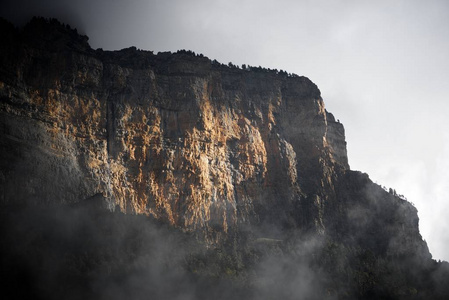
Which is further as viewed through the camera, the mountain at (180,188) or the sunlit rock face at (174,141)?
the sunlit rock face at (174,141)

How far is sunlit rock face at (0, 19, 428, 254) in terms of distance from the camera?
230 feet

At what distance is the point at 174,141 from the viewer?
8638 cm

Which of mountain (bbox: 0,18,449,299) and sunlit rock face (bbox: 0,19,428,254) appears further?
sunlit rock face (bbox: 0,19,428,254)

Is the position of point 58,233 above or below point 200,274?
above

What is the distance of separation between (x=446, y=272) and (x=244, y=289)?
4224 cm

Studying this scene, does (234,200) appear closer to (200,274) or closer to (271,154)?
(271,154)

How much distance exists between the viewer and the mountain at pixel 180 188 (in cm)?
6406

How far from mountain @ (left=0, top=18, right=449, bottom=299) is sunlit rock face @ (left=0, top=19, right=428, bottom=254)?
0.24 m

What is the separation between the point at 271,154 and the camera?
330 feet

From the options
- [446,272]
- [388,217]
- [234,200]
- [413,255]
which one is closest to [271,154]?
[234,200]

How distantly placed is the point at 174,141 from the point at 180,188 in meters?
8.68

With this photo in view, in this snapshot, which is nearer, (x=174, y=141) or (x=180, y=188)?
(x=180, y=188)

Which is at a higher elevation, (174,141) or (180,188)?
(174,141)

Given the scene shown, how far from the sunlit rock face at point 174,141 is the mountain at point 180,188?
236 millimetres
